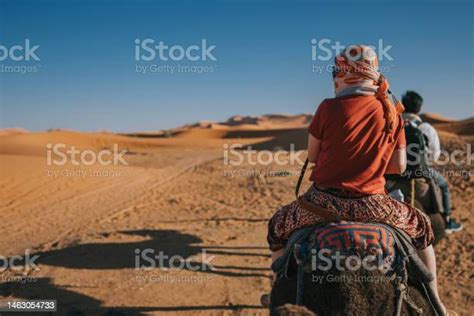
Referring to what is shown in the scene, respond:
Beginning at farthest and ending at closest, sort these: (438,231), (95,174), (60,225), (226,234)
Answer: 1. (95,174)
2. (60,225)
3. (226,234)
4. (438,231)

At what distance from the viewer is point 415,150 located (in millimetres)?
5250

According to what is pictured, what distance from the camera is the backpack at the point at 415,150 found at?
5228mm

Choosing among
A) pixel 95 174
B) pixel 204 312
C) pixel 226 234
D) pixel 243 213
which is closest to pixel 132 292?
pixel 204 312

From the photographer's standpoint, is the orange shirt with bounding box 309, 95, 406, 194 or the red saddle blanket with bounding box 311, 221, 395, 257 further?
the orange shirt with bounding box 309, 95, 406, 194

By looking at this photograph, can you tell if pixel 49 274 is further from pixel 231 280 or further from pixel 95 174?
pixel 95 174

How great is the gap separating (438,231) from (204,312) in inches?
124

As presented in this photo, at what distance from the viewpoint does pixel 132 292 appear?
5.80 m

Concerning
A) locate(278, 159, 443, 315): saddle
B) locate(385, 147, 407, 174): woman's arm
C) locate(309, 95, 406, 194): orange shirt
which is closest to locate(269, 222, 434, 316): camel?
locate(278, 159, 443, 315): saddle

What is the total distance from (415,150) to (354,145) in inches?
104

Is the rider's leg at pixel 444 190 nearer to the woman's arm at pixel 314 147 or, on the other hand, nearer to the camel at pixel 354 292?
the woman's arm at pixel 314 147

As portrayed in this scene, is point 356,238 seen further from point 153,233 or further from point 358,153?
point 153,233

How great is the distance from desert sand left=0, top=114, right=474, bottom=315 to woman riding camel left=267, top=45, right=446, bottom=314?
2623 millimetres

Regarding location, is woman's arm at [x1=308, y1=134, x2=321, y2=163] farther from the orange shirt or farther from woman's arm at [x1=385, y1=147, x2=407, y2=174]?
woman's arm at [x1=385, y1=147, x2=407, y2=174]

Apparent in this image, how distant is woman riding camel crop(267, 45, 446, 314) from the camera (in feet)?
9.78
